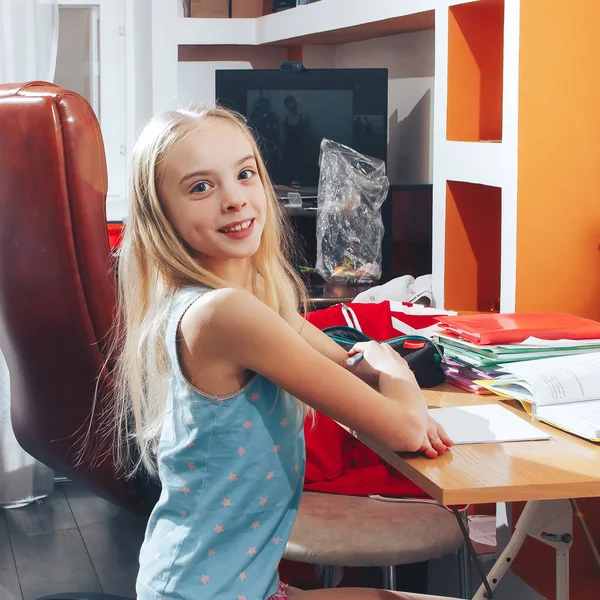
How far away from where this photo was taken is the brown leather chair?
70.2 inches

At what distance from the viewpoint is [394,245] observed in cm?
309

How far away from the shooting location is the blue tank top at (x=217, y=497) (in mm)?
1217

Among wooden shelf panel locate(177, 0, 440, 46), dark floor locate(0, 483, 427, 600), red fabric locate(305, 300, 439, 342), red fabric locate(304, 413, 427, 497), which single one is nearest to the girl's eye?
red fabric locate(304, 413, 427, 497)

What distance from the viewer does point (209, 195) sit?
131 centimetres

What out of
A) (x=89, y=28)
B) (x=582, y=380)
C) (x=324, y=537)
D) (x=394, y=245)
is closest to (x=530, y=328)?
(x=582, y=380)

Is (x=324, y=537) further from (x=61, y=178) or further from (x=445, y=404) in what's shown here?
(x=61, y=178)

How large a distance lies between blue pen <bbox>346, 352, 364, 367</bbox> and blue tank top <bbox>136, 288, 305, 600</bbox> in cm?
26

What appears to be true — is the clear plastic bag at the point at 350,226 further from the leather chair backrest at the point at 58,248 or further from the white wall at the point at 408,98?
the leather chair backrest at the point at 58,248

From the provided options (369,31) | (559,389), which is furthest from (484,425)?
(369,31)

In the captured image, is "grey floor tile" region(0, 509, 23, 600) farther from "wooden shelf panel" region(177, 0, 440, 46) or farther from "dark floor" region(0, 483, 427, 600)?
"wooden shelf panel" region(177, 0, 440, 46)

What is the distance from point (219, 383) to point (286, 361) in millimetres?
91

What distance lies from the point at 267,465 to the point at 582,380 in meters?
0.49

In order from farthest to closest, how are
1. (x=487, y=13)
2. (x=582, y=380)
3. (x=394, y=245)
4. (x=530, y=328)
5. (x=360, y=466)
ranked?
(x=394, y=245), (x=487, y=13), (x=360, y=466), (x=530, y=328), (x=582, y=380)

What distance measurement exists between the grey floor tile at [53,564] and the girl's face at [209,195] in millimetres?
1514
